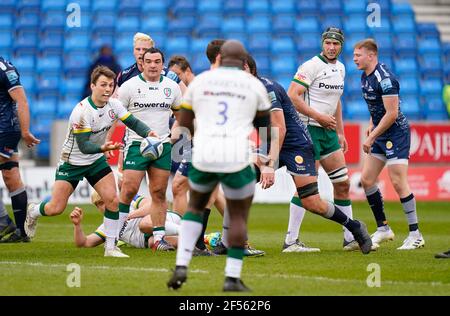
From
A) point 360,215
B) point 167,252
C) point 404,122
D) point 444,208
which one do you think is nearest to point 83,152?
point 167,252

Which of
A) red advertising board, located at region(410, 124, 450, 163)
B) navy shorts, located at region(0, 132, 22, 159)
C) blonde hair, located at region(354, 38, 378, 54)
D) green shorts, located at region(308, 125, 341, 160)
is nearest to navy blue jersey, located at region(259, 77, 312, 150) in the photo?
green shorts, located at region(308, 125, 341, 160)

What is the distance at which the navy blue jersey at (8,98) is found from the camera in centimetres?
1220

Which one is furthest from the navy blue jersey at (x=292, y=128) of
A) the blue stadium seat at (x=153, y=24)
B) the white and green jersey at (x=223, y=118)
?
the blue stadium seat at (x=153, y=24)

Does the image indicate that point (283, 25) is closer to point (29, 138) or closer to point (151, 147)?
point (29, 138)

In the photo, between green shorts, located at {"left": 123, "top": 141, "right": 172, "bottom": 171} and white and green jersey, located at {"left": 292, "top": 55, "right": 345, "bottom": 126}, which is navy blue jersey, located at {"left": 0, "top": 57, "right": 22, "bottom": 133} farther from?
white and green jersey, located at {"left": 292, "top": 55, "right": 345, "bottom": 126}

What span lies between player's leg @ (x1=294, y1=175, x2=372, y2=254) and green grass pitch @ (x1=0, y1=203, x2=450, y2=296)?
210mm

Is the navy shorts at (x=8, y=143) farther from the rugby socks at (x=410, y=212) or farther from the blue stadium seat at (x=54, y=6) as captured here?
the blue stadium seat at (x=54, y=6)

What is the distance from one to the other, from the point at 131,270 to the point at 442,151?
42.3 feet

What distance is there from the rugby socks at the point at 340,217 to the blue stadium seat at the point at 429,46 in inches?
619

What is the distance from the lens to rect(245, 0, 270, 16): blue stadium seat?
25594mm

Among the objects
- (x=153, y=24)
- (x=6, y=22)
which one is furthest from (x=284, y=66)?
(x=6, y=22)

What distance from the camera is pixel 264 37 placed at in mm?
24984

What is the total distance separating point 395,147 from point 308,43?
43.4ft

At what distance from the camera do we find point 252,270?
922 cm
